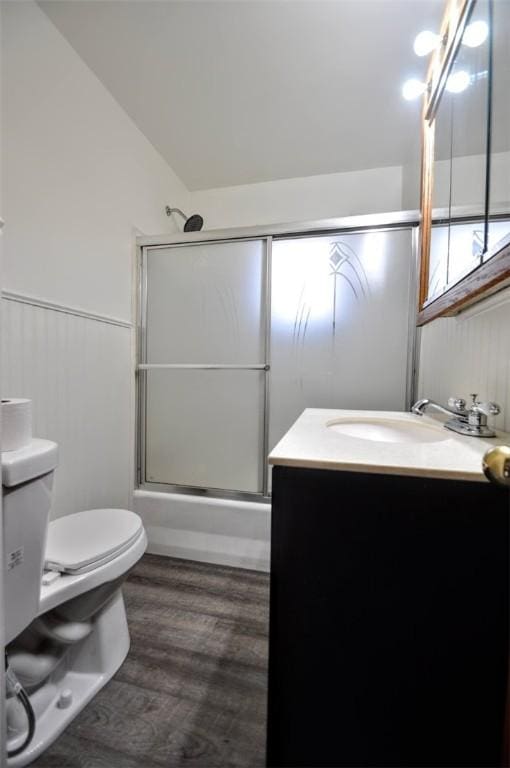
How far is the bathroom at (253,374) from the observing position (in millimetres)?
605

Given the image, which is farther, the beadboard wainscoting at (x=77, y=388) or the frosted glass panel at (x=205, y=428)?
the frosted glass panel at (x=205, y=428)

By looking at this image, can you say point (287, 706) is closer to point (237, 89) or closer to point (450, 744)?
point (450, 744)

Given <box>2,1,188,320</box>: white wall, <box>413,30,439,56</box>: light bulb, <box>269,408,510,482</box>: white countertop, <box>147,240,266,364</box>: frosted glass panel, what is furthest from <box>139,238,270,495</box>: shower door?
<box>269,408,510,482</box>: white countertop

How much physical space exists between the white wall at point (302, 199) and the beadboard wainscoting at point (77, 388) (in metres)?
1.34

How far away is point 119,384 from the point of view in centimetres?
191

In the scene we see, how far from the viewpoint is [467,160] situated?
1005 millimetres

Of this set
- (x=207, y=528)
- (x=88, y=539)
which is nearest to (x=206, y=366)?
(x=207, y=528)

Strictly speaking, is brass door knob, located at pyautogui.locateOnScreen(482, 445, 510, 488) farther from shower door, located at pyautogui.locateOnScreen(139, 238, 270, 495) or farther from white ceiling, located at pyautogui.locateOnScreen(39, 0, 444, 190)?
white ceiling, located at pyautogui.locateOnScreen(39, 0, 444, 190)

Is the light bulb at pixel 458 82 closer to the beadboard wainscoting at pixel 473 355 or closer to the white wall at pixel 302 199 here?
the beadboard wainscoting at pixel 473 355

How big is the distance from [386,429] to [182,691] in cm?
115

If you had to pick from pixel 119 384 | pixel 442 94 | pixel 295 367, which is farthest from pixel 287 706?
pixel 442 94

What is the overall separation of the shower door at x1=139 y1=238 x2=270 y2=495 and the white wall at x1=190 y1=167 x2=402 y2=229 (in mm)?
793

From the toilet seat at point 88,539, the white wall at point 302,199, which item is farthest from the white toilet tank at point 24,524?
the white wall at point 302,199

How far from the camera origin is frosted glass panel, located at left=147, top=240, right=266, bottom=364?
193 cm
